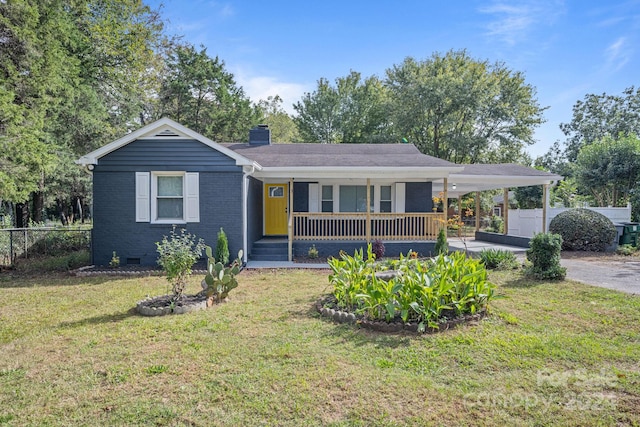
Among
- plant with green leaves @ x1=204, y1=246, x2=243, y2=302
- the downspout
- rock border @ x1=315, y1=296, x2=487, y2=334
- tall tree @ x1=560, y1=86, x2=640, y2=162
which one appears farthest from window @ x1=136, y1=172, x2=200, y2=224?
tall tree @ x1=560, y1=86, x2=640, y2=162

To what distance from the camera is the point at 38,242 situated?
443 inches

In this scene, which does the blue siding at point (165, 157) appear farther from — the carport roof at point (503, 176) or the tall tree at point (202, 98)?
the tall tree at point (202, 98)

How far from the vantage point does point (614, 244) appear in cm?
1315

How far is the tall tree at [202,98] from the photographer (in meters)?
26.0

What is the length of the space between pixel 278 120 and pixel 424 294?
4101 cm

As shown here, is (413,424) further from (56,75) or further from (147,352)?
(56,75)

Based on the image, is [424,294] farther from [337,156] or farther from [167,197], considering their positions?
[337,156]

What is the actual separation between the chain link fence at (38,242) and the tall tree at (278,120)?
3072 cm

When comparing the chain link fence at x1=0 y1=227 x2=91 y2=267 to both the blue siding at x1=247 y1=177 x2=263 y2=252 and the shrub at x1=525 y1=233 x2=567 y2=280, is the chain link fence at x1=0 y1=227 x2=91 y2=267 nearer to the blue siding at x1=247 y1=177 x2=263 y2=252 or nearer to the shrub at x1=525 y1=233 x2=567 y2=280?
the blue siding at x1=247 y1=177 x2=263 y2=252

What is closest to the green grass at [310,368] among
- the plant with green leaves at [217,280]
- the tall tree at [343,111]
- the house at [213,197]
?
the plant with green leaves at [217,280]

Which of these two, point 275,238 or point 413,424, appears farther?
point 275,238

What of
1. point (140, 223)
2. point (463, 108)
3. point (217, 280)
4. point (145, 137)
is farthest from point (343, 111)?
point (217, 280)

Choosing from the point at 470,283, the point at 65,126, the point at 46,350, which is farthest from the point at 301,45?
the point at 46,350

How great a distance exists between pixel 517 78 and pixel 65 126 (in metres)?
28.9
